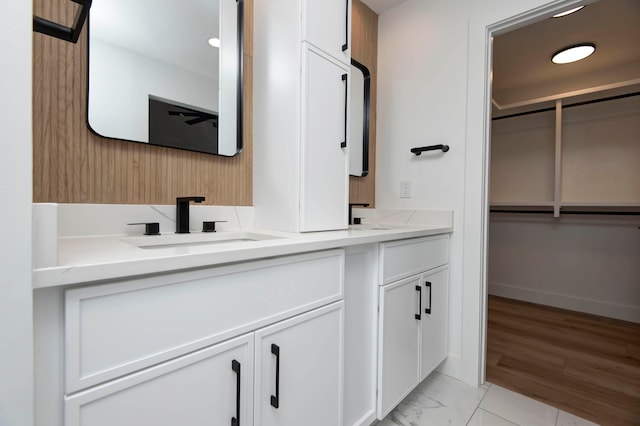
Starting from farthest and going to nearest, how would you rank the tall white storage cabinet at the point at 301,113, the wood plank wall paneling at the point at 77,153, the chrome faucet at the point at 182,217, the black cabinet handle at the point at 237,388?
the tall white storage cabinet at the point at 301,113 < the chrome faucet at the point at 182,217 < the wood plank wall paneling at the point at 77,153 < the black cabinet handle at the point at 237,388

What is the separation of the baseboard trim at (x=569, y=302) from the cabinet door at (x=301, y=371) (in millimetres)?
3028

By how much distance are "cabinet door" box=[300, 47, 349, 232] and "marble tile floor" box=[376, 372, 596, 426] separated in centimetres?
101

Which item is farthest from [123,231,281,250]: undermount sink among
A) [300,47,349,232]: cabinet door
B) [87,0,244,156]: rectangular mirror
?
[87,0,244,156]: rectangular mirror

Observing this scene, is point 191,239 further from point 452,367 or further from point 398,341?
point 452,367

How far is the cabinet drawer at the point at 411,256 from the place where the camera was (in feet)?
4.13

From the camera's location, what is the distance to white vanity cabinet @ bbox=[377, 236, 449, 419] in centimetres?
126

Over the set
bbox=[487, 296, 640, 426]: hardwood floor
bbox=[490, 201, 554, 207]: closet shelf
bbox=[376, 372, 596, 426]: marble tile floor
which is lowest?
bbox=[376, 372, 596, 426]: marble tile floor

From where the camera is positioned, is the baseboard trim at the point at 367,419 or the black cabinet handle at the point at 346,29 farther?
the black cabinet handle at the point at 346,29

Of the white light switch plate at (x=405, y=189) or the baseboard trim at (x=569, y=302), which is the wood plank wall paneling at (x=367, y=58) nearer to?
the white light switch plate at (x=405, y=189)

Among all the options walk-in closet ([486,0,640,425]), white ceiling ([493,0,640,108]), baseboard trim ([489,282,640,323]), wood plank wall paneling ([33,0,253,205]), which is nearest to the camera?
wood plank wall paneling ([33,0,253,205])

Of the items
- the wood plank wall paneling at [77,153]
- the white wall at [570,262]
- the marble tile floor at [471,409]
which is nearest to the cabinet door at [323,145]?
the wood plank wall paneling at [77,153]

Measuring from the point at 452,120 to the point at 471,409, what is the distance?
1.60 meters

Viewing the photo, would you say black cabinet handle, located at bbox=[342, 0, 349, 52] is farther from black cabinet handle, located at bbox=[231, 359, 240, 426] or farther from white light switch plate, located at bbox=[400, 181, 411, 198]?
black cabinet handle, located at bbox=[231, 359, 240, 426]

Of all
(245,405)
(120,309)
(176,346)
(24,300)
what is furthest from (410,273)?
(24,300)
